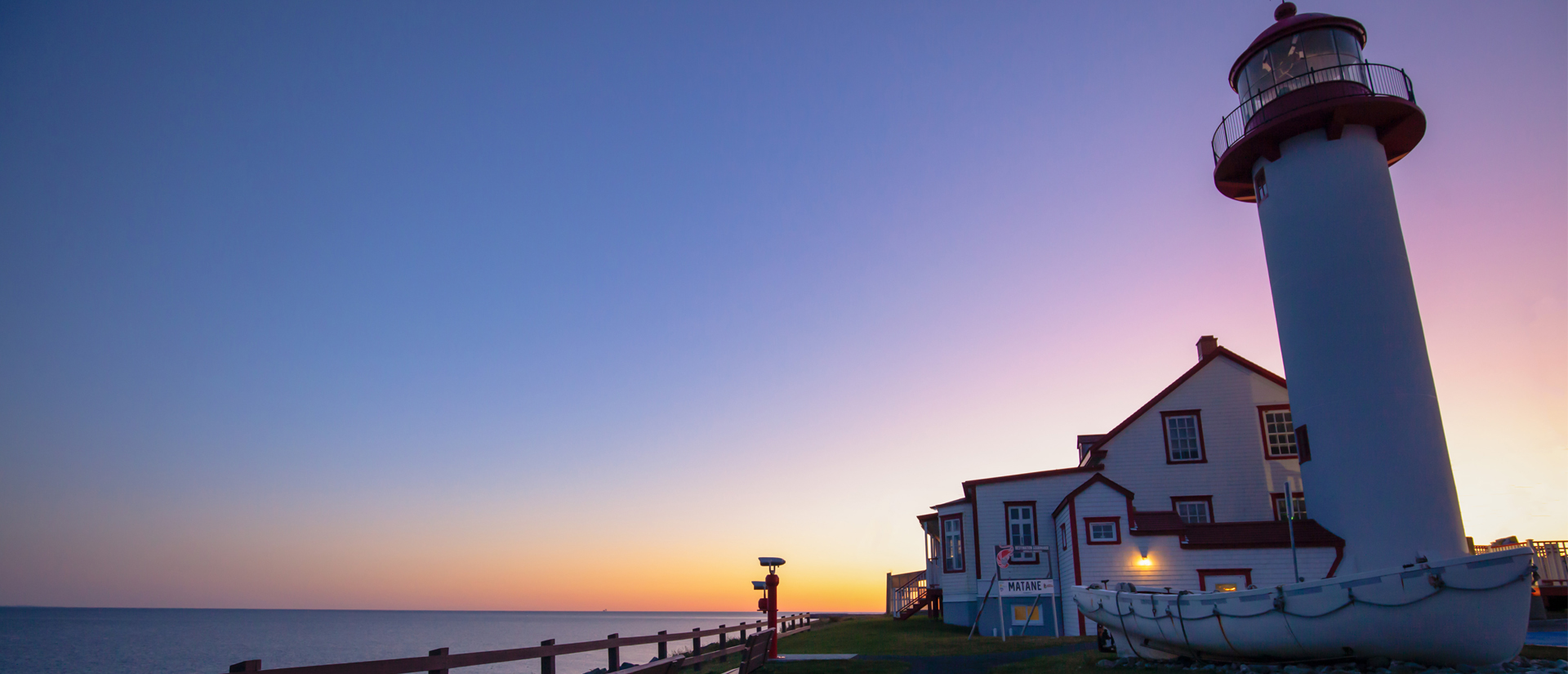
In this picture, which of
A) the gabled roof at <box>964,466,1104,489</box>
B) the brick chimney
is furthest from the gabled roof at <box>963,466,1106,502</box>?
the brick chimney

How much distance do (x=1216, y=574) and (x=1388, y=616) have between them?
1071 cm

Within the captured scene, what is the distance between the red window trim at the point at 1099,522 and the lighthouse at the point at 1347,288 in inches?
191

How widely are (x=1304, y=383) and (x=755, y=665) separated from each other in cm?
1558

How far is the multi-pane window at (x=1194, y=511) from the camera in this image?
2544 centimetres

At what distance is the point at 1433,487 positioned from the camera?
705 inches

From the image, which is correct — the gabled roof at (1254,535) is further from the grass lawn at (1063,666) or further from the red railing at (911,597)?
the red railing at (911,597)

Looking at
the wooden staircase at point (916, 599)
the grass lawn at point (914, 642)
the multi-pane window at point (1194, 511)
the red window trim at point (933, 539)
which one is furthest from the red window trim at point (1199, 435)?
the wooden staircase at point (916, 599)

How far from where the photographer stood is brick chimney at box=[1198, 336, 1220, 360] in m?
29.3

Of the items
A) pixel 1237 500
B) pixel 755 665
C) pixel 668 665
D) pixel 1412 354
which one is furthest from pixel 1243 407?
pixel 668 665

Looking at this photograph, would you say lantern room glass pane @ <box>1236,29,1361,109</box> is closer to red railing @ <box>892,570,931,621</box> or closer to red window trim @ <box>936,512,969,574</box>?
red window trim @ <box>936,512,969,574</box>

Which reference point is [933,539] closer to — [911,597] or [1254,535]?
[911,597]

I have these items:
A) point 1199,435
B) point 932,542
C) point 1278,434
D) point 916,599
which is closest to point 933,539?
point 932,542

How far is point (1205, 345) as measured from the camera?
29.5 metres

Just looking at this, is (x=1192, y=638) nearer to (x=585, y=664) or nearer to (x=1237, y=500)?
(x=1237, y=500)
